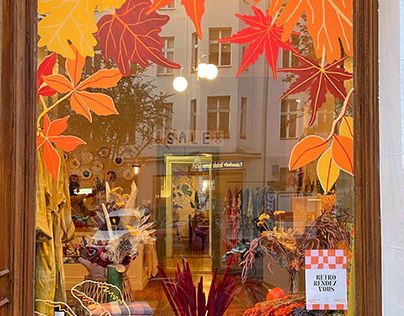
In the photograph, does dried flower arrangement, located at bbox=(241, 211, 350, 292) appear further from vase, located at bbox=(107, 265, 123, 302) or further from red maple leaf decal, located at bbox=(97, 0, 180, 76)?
red maple leaf decal, located at bbox=(97, 0, 180, 76)

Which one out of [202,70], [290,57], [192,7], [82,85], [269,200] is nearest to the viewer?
[82,85]

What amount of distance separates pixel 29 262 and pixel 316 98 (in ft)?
5.36

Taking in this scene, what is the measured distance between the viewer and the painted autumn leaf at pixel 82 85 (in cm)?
244

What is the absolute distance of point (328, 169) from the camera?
8.05ft

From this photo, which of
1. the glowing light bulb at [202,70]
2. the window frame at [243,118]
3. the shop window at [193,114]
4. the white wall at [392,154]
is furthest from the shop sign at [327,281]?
the shop window at [193,114]

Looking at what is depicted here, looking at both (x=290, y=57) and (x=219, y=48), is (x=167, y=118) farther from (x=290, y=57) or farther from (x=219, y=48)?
(x=290, y=57)

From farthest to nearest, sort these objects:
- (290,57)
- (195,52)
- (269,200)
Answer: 1. (269,200)
2. (195,52)
3. (290,57)

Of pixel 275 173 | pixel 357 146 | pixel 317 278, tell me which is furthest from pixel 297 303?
pixel 275 173

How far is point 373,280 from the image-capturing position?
1796 millimetres

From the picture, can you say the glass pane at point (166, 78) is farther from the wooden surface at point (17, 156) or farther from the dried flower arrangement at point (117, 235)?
the wooden surface at point (17, 156)

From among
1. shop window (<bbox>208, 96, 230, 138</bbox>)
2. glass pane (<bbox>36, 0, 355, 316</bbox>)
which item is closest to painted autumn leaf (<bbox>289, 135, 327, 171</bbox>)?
glass pane (<bbox>36, 0, 355, 316</bbox>)

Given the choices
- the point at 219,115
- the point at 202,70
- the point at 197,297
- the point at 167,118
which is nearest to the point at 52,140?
the point at 197,297

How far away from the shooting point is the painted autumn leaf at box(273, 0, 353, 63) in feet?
7.70

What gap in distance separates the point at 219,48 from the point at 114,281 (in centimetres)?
197
